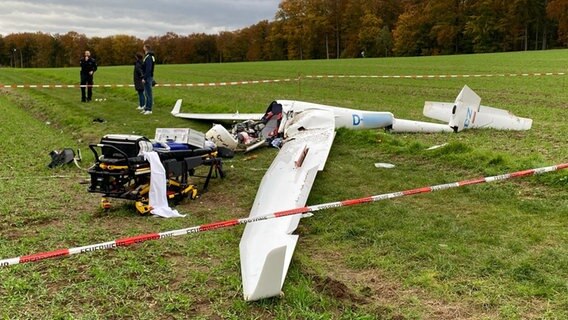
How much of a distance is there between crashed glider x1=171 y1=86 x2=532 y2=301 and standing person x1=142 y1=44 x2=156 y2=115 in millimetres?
1278

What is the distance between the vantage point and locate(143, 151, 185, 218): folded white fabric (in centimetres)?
600

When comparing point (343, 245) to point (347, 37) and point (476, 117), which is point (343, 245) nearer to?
point (476, 117)

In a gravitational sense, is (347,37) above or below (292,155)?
above

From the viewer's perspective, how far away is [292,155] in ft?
23.9

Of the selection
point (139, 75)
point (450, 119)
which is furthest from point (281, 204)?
point (139, 75)

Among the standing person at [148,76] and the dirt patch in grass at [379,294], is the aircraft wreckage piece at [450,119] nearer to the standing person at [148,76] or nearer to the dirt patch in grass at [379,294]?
the standing person at [148,76]

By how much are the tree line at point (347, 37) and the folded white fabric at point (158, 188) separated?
86.8 m

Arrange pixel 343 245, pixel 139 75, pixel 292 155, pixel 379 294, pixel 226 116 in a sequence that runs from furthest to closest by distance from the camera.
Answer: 1. pixel 139 75
2. pixel 226 116
3. pixel 292 155
4. pixel 343 245
5. pixel 379 294

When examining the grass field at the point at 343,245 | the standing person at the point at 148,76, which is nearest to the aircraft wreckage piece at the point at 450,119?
the grass field at the point at 343,245

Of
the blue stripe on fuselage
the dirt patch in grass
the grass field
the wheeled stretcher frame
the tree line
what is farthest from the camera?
the tree line

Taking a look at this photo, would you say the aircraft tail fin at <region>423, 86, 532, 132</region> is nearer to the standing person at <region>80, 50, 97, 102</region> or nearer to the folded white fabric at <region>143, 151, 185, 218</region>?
the folded white fabric at <region>143, 151, 185, 218</region>

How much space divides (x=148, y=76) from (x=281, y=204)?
11.3 metres

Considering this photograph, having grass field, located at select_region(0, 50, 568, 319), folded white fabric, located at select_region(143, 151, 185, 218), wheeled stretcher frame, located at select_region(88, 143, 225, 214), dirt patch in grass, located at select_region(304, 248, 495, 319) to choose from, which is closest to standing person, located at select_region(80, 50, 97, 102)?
grass field, located at select_region(0, 50, 568, 319)

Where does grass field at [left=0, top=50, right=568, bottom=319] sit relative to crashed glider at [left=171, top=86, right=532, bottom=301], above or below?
below
